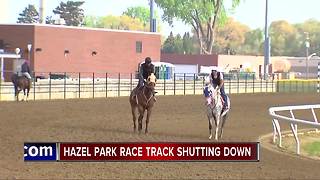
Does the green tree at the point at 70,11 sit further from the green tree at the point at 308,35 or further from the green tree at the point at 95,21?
the green tree at the point at 308,35

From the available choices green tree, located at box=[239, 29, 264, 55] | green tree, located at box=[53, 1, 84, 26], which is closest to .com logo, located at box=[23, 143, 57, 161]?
green tree, located at box=[53, 1, 84, 26]

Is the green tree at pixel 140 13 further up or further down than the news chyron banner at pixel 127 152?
further up

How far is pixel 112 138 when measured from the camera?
18.2m

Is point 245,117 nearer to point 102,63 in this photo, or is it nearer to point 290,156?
point 290,156

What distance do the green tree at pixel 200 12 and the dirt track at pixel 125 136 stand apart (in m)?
73.7

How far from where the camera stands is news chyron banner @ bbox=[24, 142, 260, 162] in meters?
11.4

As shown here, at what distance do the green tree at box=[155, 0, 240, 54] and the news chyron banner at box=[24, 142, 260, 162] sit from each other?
94.9 metres

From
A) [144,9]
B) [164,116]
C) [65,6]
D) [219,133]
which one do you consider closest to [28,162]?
[219,133]

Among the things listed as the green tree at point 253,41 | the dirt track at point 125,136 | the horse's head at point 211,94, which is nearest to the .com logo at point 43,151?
the dirt track at point 125,136

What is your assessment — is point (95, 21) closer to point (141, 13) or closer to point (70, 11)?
point (141, 13)

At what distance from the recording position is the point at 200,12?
111500mm

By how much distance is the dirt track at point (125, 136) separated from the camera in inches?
489

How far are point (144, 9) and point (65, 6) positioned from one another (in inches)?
1896

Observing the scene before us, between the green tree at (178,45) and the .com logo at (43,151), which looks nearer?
the .com logo at (43,151)
